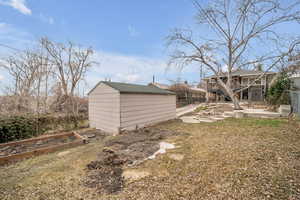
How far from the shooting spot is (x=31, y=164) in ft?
10.2

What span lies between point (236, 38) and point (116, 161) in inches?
488

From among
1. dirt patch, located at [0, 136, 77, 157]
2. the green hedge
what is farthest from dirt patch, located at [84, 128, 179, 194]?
the green hedge

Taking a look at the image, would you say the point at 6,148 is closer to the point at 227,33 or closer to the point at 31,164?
the point at 31,164

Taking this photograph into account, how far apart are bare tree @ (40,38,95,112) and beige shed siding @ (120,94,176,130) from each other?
6.06 metres

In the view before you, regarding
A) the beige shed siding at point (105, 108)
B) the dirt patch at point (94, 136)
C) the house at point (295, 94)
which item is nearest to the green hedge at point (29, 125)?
the beige shed siding at point (105, 108)

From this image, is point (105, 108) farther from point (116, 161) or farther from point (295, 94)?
point (295, 94)

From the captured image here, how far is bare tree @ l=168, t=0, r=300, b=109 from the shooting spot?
9141mm

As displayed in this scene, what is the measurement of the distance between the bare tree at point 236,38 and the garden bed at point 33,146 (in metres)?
9.55

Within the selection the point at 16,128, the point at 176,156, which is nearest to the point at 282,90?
the point at 176,156

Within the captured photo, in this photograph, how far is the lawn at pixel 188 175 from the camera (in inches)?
74.7

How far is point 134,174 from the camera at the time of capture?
2.46 m

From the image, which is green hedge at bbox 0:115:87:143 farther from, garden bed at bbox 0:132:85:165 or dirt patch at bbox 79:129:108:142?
dirt patch at bbox 79:129:108:142

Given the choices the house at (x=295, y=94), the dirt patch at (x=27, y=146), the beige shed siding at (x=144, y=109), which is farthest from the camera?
the house at (x=295, y=94)

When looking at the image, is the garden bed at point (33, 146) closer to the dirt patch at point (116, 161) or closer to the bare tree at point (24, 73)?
the dirt patch at point (116, 161)
